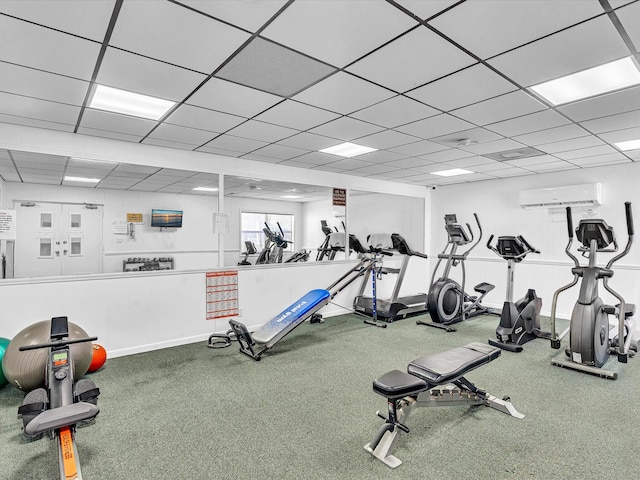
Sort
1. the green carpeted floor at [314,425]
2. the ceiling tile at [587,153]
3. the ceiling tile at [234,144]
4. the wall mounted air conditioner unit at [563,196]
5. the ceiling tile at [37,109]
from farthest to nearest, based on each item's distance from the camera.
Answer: the wall mounted air conditioner unit at [563,196], the ceiling tile at [587,153], the ceiling tile at [234,144], the ceiling tile at [37,109], the green carpeted floor at [314,425]

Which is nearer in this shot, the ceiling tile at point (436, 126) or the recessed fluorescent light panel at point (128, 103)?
the recessed fluorescent light panel at point (128, 103)

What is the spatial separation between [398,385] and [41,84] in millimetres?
3275

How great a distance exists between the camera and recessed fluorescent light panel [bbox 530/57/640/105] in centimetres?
243

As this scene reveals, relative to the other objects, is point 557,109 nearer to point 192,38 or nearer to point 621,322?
Result: point 621,322

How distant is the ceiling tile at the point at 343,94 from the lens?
267 cm

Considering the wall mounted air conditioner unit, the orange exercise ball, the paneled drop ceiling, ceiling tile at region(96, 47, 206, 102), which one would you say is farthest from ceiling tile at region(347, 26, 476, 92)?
the wall mounted air conditioner unit

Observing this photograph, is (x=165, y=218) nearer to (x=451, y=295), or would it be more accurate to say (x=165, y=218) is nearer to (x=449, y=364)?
(x=451, y=295)

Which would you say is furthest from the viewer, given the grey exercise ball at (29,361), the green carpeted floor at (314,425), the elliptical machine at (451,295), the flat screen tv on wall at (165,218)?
the flat screen tv on wall at (165,218)

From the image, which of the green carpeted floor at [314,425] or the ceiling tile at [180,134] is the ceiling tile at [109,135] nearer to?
the ceiling tile at [180,134]

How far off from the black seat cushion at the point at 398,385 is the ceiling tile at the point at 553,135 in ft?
10.4

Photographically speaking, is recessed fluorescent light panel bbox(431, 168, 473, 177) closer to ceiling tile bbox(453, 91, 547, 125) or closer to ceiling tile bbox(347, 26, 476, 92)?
ceiling tile bbox(453, 91, 547, 125)

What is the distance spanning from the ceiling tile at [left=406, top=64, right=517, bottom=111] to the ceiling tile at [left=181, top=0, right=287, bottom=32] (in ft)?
4.61

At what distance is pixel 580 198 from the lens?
563cm

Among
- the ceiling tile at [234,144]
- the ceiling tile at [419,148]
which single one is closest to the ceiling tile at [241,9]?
the ceiling tile at [234,144]
